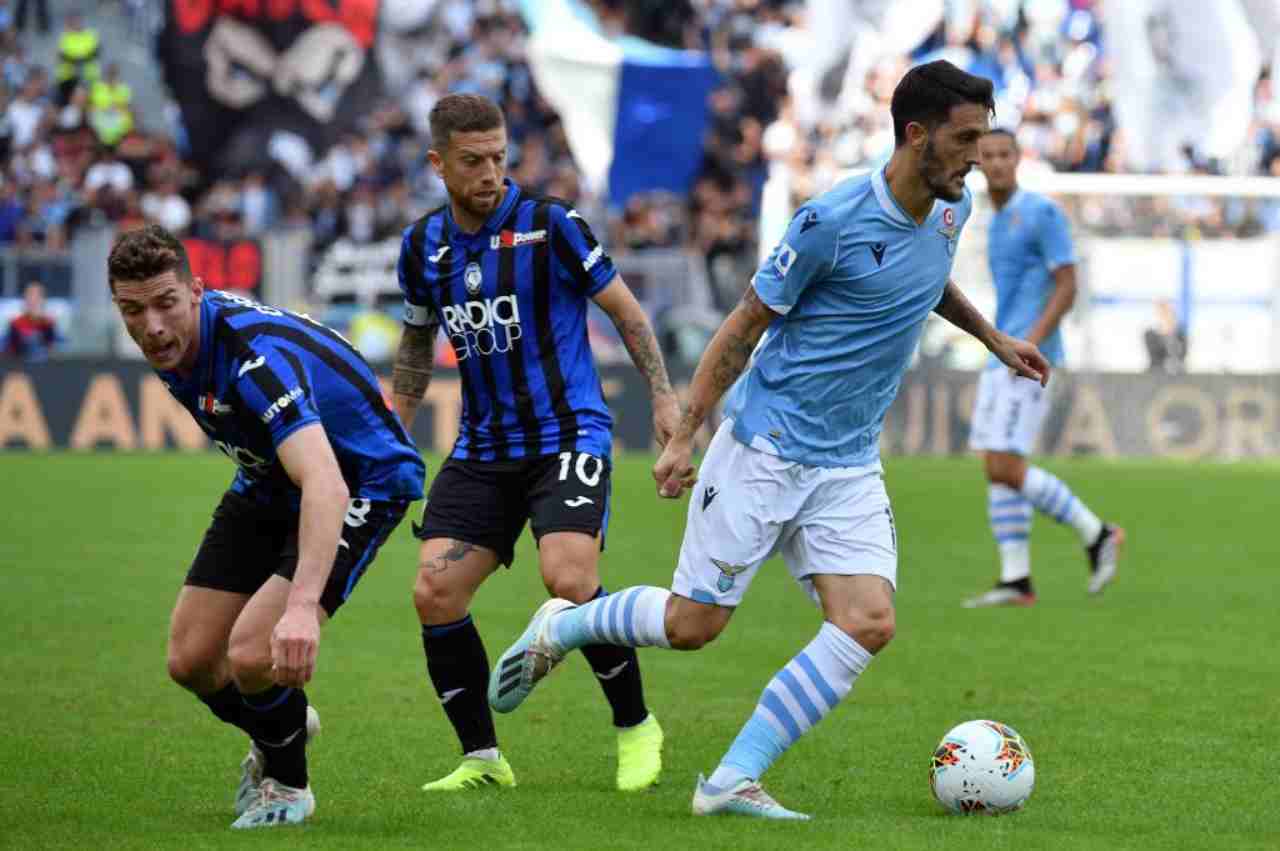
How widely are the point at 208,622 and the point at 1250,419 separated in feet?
66.0

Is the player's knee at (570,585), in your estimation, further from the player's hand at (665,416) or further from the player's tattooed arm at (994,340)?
the player's tattooed arm at (994,340)

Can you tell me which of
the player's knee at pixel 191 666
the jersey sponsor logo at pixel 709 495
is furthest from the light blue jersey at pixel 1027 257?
the player's knee at pixel 191 666

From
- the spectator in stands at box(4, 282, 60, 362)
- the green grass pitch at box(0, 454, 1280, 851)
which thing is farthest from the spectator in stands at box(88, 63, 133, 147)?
the green grass pitch at box(0, 454, 1280, 851)

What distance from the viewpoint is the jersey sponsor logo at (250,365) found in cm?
583

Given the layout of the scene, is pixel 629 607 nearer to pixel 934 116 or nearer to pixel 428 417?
pixel 934 116

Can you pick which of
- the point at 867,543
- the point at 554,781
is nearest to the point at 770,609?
the point at 554,781

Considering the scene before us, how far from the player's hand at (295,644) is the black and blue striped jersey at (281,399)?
497 millimetres

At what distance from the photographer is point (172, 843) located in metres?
5.96

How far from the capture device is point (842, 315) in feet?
20.7

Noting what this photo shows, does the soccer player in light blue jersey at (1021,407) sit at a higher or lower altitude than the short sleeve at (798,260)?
lower

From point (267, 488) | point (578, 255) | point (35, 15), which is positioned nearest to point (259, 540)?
point (267, 488)

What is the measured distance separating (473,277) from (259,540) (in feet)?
4.18

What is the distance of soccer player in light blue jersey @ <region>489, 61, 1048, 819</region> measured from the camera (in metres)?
6.18

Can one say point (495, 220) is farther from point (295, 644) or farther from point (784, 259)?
point (295, 644)
